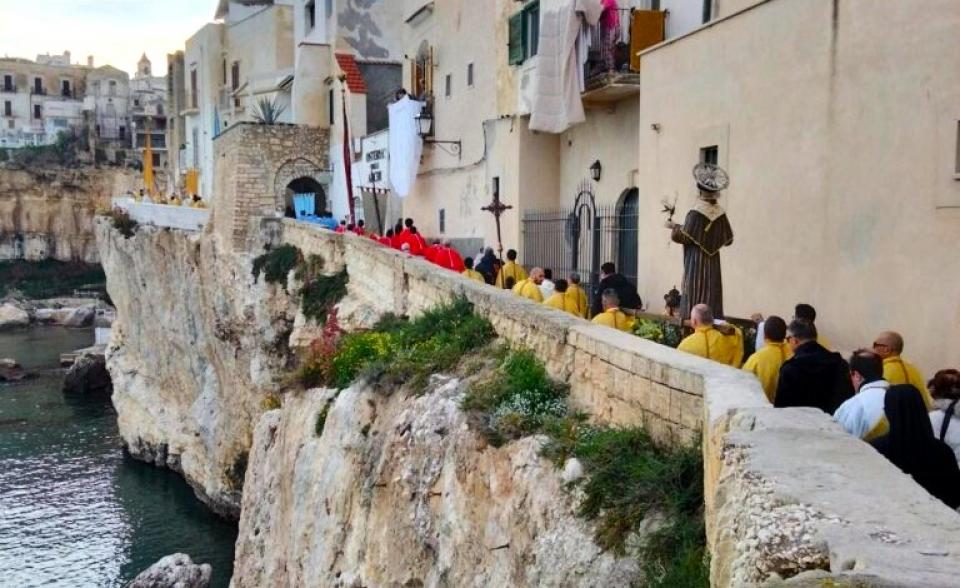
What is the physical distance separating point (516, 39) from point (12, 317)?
1935 inches

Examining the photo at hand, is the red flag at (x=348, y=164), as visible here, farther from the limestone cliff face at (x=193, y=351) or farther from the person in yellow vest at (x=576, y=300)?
the person in yellow vest at (x=576, y=300)

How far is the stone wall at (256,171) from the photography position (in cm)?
2481

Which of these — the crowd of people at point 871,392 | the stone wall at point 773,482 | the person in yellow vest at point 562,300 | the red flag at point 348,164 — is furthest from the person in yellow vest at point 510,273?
the red flag at point 348,164

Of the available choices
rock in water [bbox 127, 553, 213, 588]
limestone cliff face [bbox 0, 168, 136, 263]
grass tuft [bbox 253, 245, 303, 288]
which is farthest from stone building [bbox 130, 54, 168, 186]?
rock in water [bbox 127, 553, 213, 588]

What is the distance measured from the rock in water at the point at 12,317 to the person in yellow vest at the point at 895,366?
57.5m

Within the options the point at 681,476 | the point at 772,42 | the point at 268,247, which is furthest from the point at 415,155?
the point at 681,476

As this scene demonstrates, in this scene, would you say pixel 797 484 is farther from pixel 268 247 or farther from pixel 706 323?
pixel 268 247

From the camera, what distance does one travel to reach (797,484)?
3256 mm

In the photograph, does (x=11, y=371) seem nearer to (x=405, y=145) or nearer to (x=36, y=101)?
(x=405, y=145)

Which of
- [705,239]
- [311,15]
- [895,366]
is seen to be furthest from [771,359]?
[311,15]

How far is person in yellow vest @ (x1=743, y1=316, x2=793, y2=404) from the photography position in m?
5.77

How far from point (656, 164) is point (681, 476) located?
23.0 feet

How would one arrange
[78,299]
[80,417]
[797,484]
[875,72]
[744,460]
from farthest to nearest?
[78,299] → [80,417] → [875,72] → [744,460] → [797,484]

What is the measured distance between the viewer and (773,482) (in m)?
3.27
